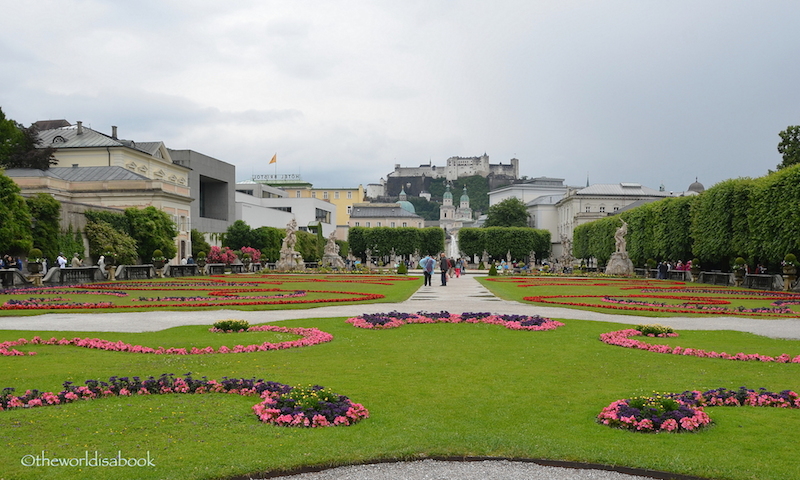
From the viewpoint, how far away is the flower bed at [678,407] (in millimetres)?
6664

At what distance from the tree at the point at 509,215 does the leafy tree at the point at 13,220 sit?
9091cm

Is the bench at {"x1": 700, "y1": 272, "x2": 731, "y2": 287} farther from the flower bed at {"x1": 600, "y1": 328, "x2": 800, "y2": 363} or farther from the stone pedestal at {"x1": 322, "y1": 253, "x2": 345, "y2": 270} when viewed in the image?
the stone pedestal at {"x1": 322, "y1": 253, "x2": 345, "y2": 270}

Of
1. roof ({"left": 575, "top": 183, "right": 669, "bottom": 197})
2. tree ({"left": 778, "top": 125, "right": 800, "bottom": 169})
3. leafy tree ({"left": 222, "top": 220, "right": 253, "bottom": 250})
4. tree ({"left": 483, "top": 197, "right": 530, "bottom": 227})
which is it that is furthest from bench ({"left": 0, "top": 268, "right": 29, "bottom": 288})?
tree ({"left": 483, "top": 197, "right": 530, "bottom": 227})

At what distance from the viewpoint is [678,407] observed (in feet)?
22.7

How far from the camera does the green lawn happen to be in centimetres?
582

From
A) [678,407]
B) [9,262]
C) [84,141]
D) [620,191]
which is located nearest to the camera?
[678,407]

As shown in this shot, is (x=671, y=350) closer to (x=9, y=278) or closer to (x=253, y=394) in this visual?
(x=253, y=394)

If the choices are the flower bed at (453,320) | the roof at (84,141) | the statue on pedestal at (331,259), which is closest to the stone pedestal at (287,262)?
the statue on pedestal at (331,259)

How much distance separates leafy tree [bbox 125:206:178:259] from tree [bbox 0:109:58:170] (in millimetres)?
14294

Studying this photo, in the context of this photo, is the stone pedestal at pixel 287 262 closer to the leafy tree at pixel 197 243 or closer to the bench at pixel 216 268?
the bench at pixel 216 268

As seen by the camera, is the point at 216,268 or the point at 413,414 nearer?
the point at 413,414

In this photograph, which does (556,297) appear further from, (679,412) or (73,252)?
(73,252)

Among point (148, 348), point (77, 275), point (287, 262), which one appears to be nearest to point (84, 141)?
point (287, 262)

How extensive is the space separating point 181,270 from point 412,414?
39500 millimetres
